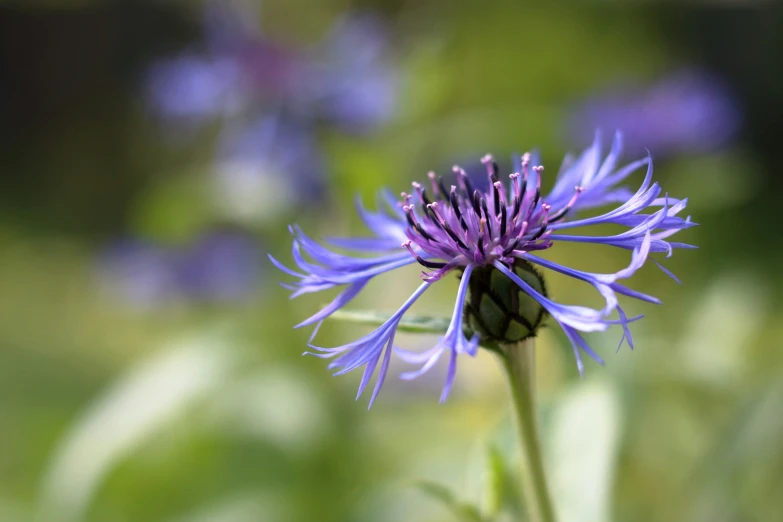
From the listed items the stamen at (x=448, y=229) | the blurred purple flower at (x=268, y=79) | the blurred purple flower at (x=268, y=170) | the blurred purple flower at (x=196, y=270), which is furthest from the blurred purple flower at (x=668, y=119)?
the stamen at (x=448, y=229)

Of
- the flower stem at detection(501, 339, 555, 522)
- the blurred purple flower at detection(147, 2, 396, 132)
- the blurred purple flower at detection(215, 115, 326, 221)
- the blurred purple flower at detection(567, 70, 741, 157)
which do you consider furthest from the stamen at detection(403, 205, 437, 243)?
the blurred purple flower at detection(567, 70, 741, 157)

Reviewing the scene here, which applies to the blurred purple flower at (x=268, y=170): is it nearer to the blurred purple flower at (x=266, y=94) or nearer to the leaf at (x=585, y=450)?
the blurred purple flower at (x=266, y=94)

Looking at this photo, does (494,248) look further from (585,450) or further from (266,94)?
(266,94)

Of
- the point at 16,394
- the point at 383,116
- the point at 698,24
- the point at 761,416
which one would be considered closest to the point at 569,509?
the point at 761,416

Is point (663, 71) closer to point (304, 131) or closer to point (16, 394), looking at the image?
point (304, 131)

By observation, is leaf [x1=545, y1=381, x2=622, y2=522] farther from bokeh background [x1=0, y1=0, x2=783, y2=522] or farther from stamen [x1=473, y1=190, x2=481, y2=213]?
stamen [x1=473, y1=190, x2=481, y2=213]
